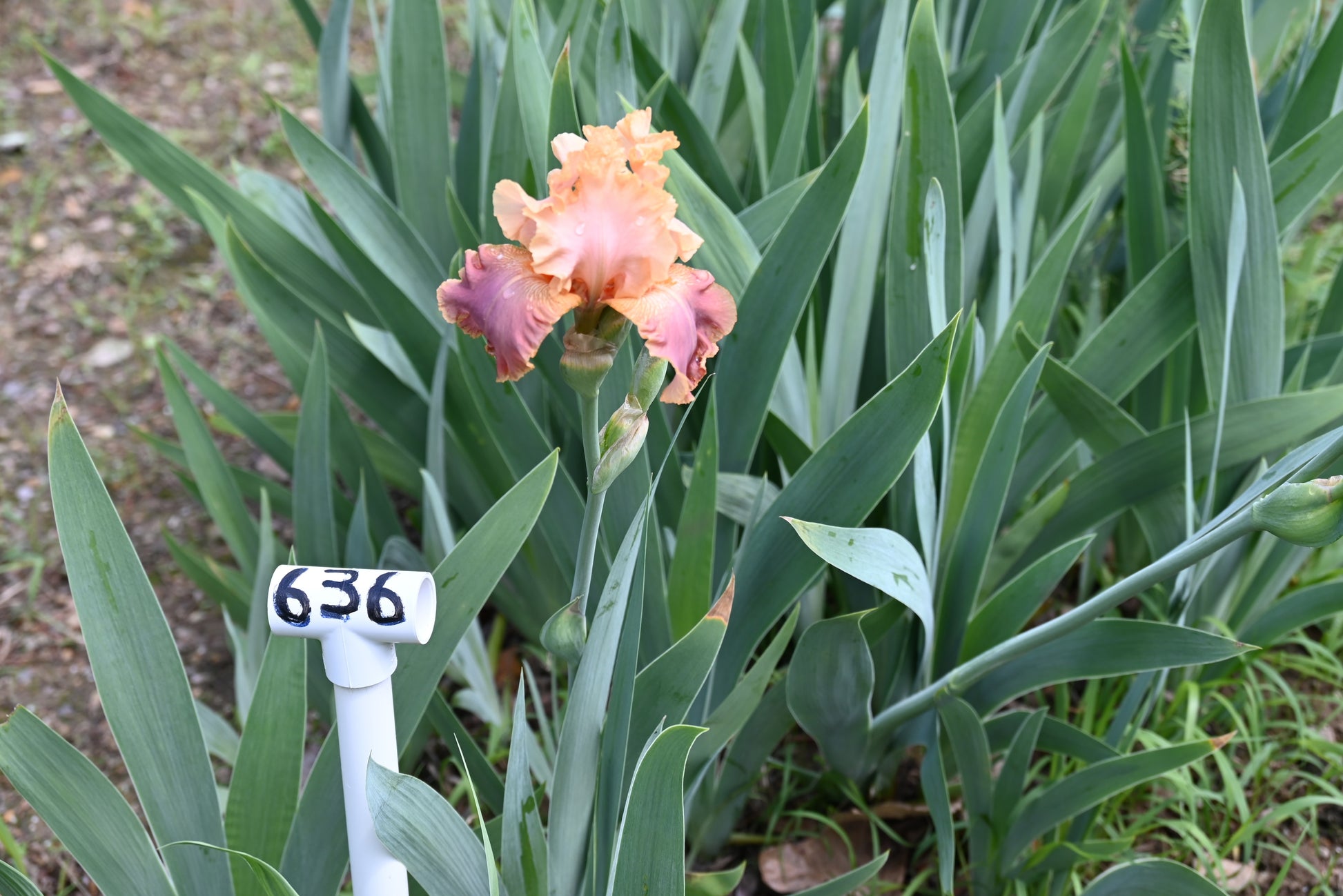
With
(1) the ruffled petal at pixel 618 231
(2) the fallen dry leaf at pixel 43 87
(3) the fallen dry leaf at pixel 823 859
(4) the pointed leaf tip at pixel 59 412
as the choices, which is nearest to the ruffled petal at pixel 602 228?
(1) the ruffled petal at pixel 618 231

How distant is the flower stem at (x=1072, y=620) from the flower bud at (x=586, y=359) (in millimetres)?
418

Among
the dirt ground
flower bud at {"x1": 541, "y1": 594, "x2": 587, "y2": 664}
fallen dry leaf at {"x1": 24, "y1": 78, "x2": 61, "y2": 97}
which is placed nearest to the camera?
flower bud at {"x1": 541, "y1": 594, "x2": 587, "y2": 664}

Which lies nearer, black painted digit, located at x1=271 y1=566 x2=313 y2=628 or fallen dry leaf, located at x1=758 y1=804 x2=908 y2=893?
black painted digit, located at x1=271 y1=566 x2=313 y2=628

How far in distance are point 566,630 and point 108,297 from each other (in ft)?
6.34

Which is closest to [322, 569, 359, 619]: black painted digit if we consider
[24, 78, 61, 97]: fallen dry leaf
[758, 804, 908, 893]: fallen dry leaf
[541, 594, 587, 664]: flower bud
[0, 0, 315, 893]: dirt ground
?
[541, 594, 587, 664]: flower bud

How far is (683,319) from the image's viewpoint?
665 mm

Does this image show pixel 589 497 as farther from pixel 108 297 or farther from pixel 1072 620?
pixel 108 297

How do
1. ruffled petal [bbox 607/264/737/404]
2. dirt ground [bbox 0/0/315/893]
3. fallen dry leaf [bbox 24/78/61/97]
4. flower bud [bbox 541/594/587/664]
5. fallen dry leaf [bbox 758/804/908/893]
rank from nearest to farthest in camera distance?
1. ruffled petal [bbox 607/264/737/404]
2. flower bud [bbox 541/594/587/664]
3. fallen dry leaf [bbox 758/804/908/893]
4. dirt ground [bbox 0/0/315/893]
5. fallen dry leaf [bbox 24/78/61/97]

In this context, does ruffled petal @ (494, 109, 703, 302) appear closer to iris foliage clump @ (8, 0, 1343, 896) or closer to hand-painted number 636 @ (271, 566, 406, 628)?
iris foliage clump @ (8, 0, 1343, 896)

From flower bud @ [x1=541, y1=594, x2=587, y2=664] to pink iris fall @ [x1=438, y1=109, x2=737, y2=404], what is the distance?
0.18 meters

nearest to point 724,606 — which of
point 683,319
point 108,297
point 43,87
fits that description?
point 683,319

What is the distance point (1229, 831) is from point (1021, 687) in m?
0.47

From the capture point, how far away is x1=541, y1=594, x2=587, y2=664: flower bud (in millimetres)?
745

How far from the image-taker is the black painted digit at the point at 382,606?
0.68 metres
